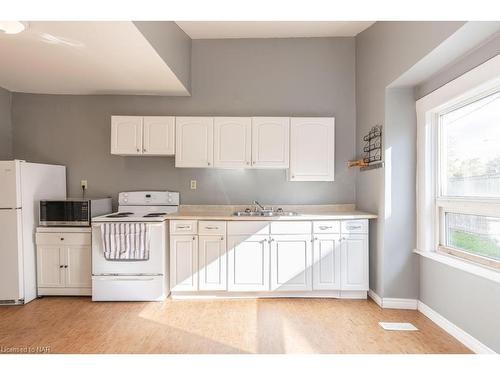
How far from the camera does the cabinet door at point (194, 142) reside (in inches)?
133

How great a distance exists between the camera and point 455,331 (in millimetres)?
2346

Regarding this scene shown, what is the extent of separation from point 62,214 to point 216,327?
2.01 meters

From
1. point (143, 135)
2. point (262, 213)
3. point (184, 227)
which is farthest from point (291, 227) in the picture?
point (143, 135)

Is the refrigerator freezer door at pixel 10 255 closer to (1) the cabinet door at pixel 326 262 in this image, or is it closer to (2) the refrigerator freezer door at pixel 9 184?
(2) the refrigerator freezer door at pixel 9 184

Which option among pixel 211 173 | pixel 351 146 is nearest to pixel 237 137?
pixel 211 173

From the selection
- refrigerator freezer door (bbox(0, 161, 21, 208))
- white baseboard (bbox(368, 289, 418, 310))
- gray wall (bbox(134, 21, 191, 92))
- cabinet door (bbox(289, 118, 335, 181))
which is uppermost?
gray wall (bbox(134, 21, 191, 92))

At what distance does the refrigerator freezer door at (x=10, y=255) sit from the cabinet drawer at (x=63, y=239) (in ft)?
0.67

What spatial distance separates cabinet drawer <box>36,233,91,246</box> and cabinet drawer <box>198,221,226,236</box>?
1.18 meters

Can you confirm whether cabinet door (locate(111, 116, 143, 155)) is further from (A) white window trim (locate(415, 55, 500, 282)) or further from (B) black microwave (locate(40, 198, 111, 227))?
(A) white window trim (locate(415, 55, 500, 282))

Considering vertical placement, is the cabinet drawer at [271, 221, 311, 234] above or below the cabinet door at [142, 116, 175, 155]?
below

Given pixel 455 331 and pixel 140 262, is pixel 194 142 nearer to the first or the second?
pixel 140 262

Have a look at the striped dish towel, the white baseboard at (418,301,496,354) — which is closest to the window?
the white baseboard at (418,301,496,354)

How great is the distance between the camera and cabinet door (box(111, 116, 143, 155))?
338cm

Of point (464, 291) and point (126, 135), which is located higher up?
point (126, 135)
